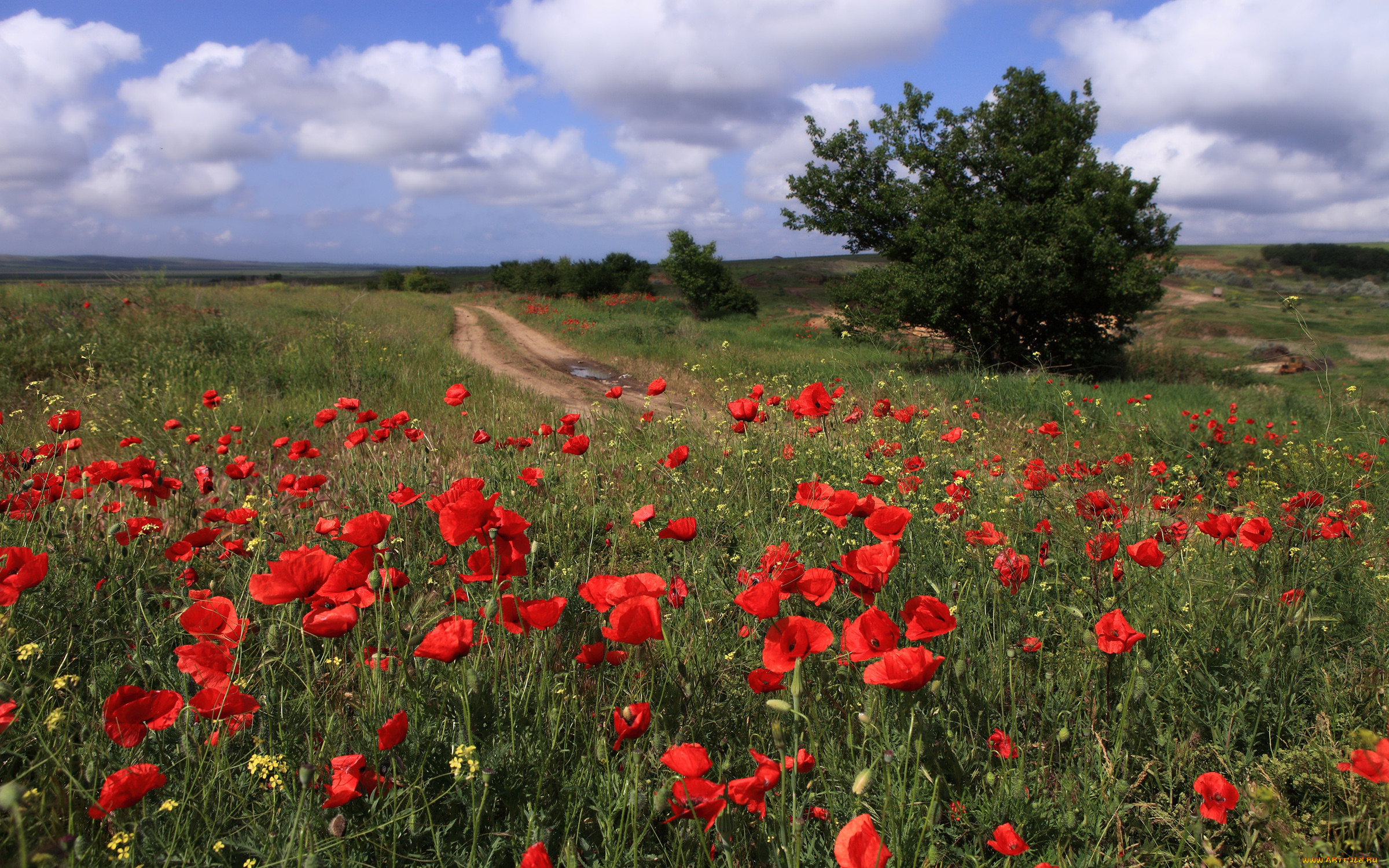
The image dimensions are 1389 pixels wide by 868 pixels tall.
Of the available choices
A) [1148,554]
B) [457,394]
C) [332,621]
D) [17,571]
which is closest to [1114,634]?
[1148,554]

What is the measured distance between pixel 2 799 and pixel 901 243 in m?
14.5

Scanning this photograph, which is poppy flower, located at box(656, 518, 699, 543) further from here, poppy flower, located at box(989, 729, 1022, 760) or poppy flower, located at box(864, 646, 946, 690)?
poppy flower, located at box(989, 729, 1022, 760)

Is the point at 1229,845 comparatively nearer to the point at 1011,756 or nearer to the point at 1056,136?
the point at 1011,756

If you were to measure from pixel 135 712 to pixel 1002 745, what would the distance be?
172cm

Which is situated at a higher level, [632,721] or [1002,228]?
[1002,228]

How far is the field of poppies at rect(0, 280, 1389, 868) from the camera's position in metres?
1.22

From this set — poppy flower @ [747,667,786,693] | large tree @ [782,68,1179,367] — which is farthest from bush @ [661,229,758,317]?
poppy flower @ [747,667,786,693]

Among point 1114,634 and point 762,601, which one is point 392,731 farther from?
point 1114,634

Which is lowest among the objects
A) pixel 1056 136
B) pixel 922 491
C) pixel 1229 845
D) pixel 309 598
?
pixel 1229 845

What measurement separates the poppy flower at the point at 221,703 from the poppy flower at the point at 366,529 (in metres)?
0.33

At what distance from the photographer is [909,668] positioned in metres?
1.12

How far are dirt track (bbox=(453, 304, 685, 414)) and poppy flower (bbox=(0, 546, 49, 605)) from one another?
441 centimetres

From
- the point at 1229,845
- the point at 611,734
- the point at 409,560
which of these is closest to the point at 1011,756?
the point at 1229,845

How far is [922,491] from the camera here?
2.92 meters
